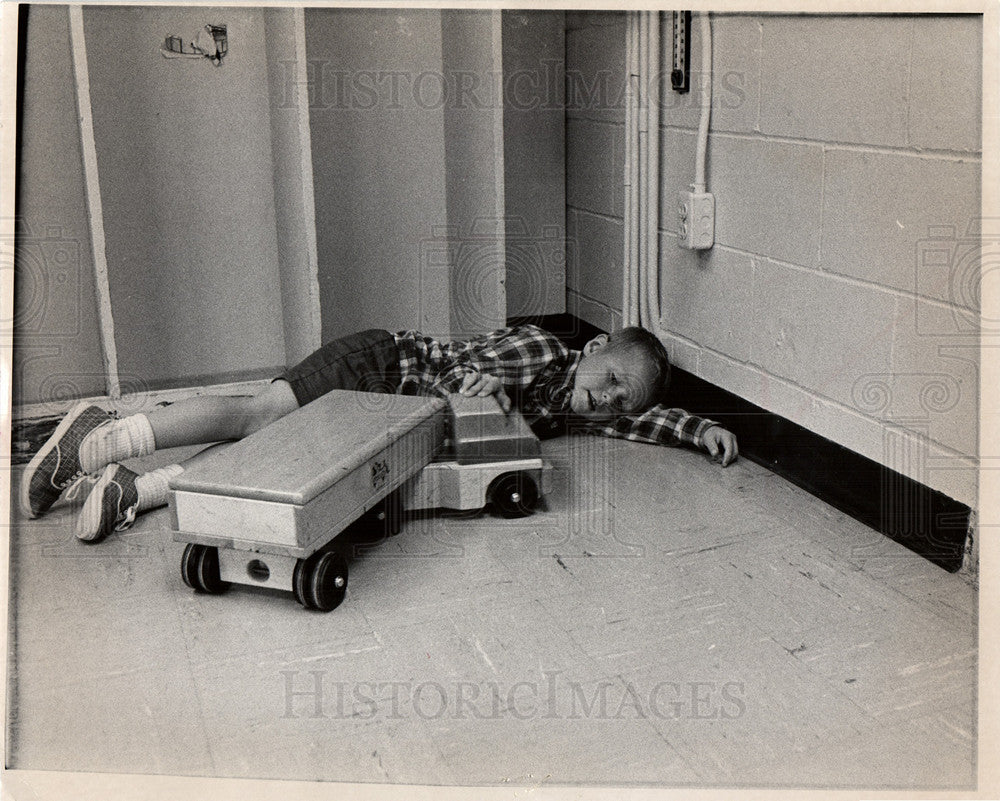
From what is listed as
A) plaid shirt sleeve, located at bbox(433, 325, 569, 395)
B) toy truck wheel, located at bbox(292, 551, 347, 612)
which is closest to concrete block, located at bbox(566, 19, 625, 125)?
plaid shirt sleeve, located at bbox(433, 325, 569, 395)

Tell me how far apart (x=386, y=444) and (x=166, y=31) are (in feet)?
4.19

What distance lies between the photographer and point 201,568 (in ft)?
4.48

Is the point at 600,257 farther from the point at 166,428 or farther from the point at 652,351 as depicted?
the point at 166,428

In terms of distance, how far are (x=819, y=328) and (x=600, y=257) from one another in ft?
2.83

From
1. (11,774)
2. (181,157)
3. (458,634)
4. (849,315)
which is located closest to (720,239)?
(849,315)

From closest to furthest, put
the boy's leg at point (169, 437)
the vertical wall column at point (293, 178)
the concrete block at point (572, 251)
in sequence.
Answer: the boy's leg at point (169, 437) → the vertical wall column at point (293, 178) → the concrete block at point (572, 251)

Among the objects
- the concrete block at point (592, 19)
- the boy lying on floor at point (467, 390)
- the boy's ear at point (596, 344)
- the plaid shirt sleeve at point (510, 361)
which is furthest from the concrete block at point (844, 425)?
the concrete block at point (592, 19)

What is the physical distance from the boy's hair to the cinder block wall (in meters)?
0.13

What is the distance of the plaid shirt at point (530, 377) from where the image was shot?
199cm

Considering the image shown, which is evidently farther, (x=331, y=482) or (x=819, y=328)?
(x=819, y=328)

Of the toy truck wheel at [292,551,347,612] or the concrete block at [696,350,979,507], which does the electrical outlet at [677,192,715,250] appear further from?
the toy truck wheel at [292,551,347,612]

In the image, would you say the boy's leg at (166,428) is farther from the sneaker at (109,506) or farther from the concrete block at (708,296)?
the concrete block at (708,296)

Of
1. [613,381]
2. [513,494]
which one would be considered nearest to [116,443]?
[513,494]

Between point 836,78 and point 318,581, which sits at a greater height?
point 836,78
